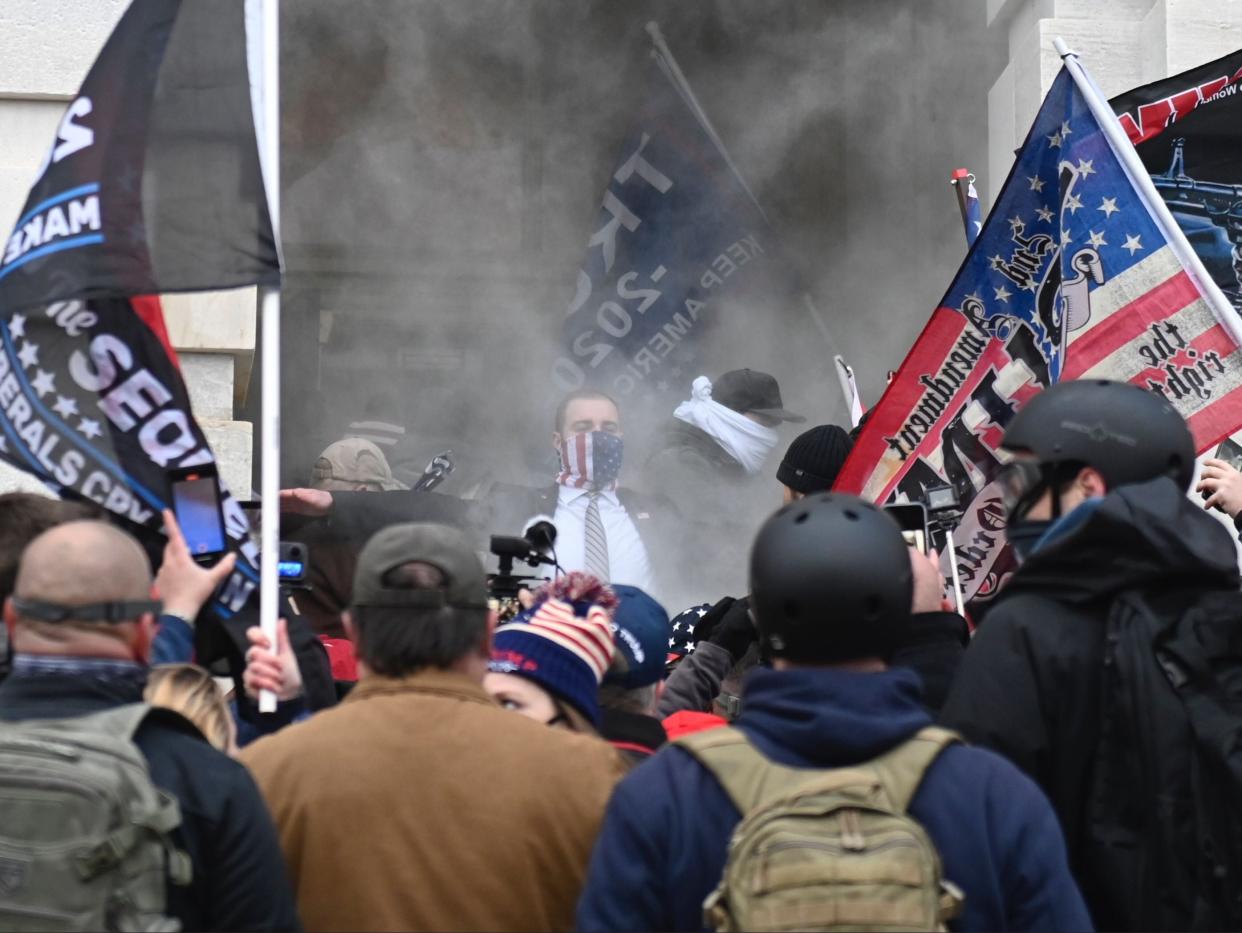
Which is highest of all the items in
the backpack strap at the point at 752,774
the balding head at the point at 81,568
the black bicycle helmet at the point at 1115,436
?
the black bicycle helmet at the point at 1115,436

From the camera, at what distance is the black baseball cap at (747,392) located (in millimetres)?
7328

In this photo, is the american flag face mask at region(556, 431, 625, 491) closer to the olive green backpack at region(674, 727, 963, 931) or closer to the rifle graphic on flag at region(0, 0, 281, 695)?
the rifle graphic on flag at region(0, 0, 281, 695)

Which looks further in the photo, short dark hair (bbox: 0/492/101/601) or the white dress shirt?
the white dress shirt

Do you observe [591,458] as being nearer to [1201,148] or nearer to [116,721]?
[1201,148]

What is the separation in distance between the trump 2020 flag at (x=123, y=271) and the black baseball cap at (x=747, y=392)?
11.5ft

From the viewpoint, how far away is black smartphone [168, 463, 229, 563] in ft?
12.9

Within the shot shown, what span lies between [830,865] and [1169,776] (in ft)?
2.76

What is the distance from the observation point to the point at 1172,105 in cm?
533

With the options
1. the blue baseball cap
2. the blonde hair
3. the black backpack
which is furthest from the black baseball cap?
the black backpack

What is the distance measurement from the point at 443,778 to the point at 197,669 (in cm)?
71

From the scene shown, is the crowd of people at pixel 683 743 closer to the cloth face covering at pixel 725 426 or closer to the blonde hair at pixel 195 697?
the blonde hair at pixel 195 697

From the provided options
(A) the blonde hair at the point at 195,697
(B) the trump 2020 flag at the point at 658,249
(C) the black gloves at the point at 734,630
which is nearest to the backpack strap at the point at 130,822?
(A) the blonde hair at the point at 195,697

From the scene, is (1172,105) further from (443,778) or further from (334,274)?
(334,274)

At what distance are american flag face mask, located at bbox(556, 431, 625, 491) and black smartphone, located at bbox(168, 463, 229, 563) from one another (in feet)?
8.51
